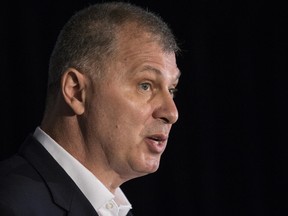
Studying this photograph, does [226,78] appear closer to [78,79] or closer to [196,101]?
[196,101]

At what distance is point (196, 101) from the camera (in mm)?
3025

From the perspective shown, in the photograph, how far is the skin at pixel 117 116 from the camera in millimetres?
1676

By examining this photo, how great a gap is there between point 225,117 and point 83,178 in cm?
154

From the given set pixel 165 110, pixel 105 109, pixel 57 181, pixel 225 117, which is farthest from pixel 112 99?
pixel 225 117

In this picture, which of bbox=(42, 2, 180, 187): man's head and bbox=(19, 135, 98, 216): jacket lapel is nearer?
bbox=(19, 135, 98, 216): jacket lapel

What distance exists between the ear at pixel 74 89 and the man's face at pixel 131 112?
0.09ft

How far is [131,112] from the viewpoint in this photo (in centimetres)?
168

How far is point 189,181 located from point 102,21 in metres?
1.44

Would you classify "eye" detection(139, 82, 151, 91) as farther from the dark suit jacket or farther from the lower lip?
the dark suit jacket

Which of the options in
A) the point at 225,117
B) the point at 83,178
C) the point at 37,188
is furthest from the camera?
the point at 225,117

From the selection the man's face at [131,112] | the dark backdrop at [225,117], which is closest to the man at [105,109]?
the man's face at [131,112]

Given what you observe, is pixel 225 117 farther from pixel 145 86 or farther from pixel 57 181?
pixel 57 181

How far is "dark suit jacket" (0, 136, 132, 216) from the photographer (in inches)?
56.7

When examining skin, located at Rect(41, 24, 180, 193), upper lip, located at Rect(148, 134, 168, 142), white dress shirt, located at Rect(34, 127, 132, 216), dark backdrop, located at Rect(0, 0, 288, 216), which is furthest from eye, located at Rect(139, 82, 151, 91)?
dark backdrop, located at Rect(0, 0, 288, 216)
